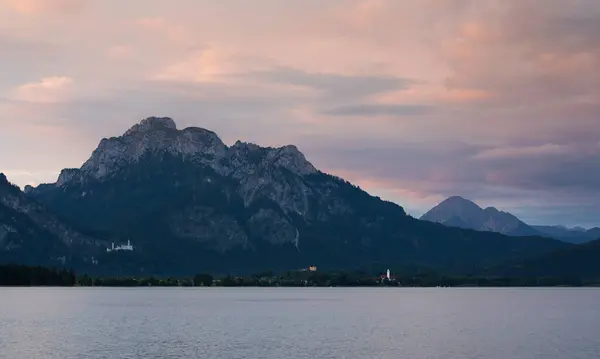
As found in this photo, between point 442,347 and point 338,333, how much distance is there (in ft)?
92.2

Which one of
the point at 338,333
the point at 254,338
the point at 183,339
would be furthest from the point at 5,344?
the point at 338,333

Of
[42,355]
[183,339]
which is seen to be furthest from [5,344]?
[183,339]

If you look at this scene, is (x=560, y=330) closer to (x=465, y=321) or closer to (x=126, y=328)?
(x=465, y=321)

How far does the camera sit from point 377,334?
473 feet

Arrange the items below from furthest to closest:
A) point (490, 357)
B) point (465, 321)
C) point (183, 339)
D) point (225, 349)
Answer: point (465, 321)
point (183, 339)
point (225, 349)
point (490, 357)

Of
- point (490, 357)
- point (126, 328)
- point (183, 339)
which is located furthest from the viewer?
point (126, 328)

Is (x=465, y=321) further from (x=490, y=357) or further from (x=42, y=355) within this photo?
(x=42, y=355)

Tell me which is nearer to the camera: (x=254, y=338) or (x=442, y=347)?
(x=442, y=347)

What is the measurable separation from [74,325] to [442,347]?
3010 inches

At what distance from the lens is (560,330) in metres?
158

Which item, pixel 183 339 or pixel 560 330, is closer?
pixel 183 339

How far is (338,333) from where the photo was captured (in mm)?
146250

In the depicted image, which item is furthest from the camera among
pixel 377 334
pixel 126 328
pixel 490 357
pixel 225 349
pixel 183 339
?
pixel 126 328

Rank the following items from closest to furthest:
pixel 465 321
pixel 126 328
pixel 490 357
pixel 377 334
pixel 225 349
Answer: pixel 490 357
pixel 225 349
pixel 377 334
pixel 126 328
pixel 465 321
